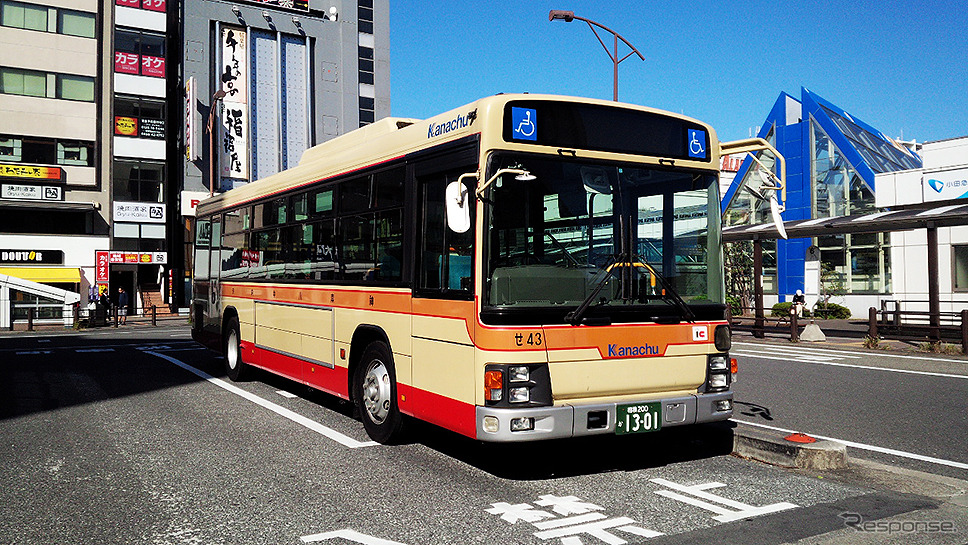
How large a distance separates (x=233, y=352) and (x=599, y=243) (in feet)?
28.2

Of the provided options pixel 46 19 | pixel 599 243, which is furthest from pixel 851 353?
pixel 46 19

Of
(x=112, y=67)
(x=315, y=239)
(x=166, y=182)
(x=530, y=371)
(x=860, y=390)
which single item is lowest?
(x=860, y=390)

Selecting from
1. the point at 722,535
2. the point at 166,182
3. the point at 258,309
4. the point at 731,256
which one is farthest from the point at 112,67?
the point at 722,535

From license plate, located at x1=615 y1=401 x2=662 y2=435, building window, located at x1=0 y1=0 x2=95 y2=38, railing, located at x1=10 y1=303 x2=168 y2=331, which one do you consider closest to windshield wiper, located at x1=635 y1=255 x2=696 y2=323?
license plate, located at x1=615 y1=401 x2=662 y2=435

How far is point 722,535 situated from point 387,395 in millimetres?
3861

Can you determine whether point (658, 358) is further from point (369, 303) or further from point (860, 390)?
point (860, 390)

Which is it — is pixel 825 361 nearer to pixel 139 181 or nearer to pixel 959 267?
pixel 959 267

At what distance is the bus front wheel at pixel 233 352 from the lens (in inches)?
518

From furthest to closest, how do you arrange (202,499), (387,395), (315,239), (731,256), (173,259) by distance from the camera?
(173,259)
(731,256)
(315,239)
(387,395)
(202,499)

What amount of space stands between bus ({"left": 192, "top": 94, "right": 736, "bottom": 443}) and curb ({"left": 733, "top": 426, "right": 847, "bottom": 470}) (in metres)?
0.57

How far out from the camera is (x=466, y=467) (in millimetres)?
7184

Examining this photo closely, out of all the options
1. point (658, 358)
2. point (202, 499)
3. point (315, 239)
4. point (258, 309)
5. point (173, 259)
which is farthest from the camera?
point (173, 259)

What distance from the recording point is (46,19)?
47.8 metres

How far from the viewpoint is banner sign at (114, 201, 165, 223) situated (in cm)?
5003
